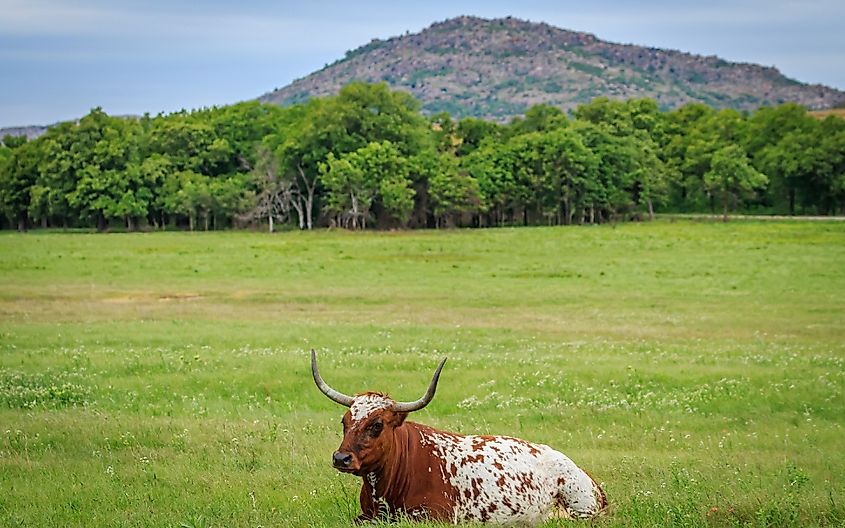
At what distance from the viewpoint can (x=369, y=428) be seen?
922 centimetres

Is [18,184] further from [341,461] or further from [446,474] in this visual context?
[341,461]

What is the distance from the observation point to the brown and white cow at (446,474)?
9312mm

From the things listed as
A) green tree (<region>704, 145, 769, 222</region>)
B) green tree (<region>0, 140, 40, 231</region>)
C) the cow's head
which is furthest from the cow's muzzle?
green tree (<region>0, 140, 40, 231</region>)

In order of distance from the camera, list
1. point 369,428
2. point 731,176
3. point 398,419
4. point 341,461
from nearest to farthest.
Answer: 1. point 341,461
2. point 369,428
3. point 398,419
4. point 731,176

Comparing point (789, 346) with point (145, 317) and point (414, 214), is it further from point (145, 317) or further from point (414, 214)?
point (414, 214)

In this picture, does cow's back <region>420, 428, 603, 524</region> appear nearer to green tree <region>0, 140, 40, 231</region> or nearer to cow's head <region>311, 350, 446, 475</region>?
cow's head <region>311, 350, 446, 475</region>

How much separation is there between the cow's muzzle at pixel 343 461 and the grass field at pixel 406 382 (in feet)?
3.44

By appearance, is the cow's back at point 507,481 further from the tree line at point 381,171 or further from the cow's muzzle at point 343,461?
the tree line at point 381,171

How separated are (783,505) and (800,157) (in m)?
122

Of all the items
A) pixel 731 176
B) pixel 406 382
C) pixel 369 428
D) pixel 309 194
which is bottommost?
pixel 406 382

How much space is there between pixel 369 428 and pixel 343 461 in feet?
1.72

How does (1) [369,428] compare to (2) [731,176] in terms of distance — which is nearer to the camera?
(1) [369,428]

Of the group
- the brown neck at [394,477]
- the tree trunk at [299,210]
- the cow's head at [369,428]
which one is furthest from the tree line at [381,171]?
the cow's head at [369,428]

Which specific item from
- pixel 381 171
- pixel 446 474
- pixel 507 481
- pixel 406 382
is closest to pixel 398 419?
pixel 446 474
